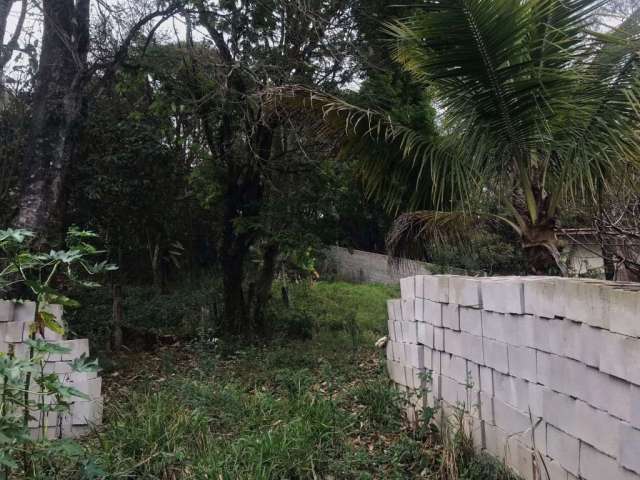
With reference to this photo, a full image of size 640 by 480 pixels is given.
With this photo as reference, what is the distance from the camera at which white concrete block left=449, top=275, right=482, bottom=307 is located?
13.1 ft

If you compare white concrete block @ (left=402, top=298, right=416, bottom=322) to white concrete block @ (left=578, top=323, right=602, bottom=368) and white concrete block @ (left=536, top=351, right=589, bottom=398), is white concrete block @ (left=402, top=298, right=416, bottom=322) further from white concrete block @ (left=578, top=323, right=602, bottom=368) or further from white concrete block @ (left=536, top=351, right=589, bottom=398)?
white concrete block @ (left=578, top=323, right=602, bottom=368)

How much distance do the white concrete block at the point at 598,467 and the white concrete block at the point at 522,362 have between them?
54cm

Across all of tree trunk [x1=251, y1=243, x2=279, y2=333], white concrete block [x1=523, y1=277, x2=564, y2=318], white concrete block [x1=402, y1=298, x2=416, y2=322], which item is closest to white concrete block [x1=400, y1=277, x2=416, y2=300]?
white concrete block [x1=402, y1=298, x2=416, y2=322]

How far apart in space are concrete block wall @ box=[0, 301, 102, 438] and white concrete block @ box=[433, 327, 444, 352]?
112 inches

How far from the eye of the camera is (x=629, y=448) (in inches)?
99.0

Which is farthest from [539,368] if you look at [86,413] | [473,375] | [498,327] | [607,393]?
[86,413]

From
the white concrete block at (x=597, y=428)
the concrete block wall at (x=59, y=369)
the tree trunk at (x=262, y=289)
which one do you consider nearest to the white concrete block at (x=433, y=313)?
the white concrete block at (x=597, y=428)

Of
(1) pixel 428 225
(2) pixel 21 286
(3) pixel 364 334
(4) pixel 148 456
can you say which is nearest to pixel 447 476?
(4) pixel 148 456

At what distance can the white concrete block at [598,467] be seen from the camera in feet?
8.50

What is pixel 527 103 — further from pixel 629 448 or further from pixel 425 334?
pixel 629 448

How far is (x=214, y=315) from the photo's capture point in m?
10.3

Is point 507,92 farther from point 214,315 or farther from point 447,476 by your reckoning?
point 214,315

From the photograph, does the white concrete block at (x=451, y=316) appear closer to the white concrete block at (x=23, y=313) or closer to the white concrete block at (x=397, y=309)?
the white concrete block at (x=397, y=309)

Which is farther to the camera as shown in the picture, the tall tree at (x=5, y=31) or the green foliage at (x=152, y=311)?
the green foliage at (x=152, y=311)
